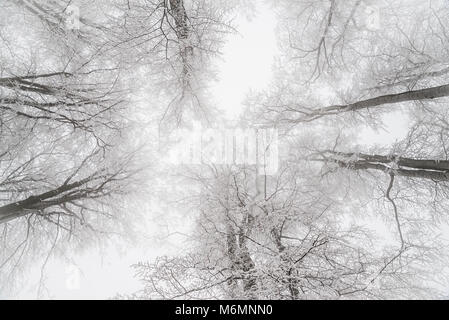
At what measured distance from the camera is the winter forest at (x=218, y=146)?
4562 mm

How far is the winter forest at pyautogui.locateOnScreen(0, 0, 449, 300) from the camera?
4562mm

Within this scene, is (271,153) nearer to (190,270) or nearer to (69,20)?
(190,270)

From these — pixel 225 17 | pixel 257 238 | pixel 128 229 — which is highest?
pixel 225 17

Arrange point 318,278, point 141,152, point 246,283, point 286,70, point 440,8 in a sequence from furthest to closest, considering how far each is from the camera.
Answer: point 286,70 < point 141,152 < point 440,8 < point 246,283 < point 318,278

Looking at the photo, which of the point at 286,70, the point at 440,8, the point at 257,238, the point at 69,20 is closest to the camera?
the point at 257,238

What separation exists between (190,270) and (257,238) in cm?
152

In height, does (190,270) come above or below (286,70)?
below

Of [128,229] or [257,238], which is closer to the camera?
[257,238]

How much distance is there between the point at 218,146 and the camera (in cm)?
816

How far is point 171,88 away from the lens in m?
6.39
